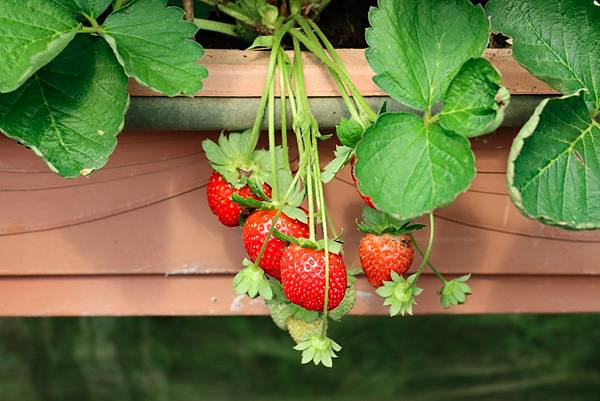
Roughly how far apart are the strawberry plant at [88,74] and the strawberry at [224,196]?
9 cm

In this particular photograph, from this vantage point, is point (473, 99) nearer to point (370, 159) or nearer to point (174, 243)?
point (370, 159)

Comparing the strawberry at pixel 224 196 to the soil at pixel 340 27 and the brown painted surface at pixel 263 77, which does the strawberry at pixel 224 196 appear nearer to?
the brown painted surface at pixel 263 77

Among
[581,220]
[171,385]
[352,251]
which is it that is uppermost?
[581,220]

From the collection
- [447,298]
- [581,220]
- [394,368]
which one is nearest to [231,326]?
[394,368]

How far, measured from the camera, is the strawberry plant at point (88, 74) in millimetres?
560

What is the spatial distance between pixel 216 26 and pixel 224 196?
162mm

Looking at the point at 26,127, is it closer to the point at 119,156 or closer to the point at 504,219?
the point at 119,156

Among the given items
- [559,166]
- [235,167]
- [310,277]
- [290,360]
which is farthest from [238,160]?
[290,360]

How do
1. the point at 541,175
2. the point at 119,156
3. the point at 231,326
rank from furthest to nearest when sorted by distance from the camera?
the point at 231,326 < the point at 119,156 < the point at 541,175

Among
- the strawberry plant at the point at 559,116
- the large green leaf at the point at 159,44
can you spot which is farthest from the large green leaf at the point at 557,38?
the large green leaf at the point at 159,44

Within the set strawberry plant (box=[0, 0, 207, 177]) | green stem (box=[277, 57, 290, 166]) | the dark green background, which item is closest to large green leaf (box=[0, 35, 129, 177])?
strawberry plant (box=[0, 0, 207, 177])

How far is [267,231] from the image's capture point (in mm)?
592

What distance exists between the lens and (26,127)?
1.86ft

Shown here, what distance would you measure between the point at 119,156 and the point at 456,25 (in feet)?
0.97
